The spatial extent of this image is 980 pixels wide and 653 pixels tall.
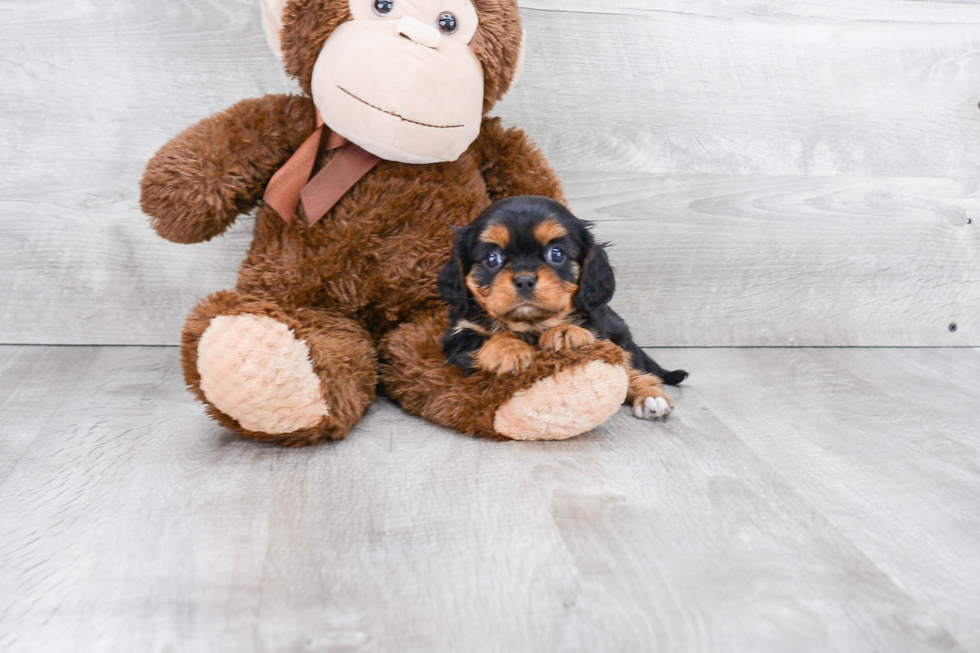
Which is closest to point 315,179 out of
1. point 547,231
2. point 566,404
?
point 547,231

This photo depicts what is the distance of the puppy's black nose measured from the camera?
57.7 inches

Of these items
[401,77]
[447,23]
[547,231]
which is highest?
[447,23]

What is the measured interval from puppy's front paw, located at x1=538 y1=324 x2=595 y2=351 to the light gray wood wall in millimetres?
783

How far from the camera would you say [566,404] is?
60.5 inches

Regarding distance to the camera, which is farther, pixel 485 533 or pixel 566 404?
pixel 566 404

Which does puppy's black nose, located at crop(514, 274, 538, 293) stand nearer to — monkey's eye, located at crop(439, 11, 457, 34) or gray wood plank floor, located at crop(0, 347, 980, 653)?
gray wood plank floor, located at crop(0, 347, 980, 653)

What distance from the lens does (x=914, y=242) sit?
2.49 meters

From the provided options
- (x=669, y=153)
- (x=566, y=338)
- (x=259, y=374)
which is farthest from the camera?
(x=669, y=153)

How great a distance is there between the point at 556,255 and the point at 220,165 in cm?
69

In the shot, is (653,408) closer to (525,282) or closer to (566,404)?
(566,404)

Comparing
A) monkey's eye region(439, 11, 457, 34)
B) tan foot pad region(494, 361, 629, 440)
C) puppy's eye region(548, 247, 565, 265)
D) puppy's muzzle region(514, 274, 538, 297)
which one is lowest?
tan foot pad region(494, 361, 629, 440)

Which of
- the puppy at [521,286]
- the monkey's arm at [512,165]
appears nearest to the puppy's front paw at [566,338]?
the puppy at [521,286]

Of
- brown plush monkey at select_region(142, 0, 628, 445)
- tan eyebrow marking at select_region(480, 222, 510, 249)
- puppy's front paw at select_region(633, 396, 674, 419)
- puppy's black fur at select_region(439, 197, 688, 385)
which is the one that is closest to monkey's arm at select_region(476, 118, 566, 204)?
brown plush monkey at select_region(142, 0, 628, 445)

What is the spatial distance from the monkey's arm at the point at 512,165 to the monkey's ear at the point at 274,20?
48cm
